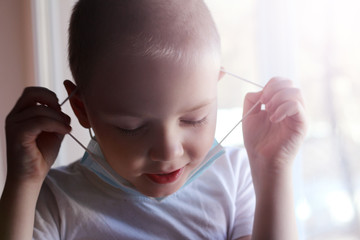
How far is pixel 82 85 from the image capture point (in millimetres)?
580

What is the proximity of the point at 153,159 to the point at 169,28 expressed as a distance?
0.16 metres

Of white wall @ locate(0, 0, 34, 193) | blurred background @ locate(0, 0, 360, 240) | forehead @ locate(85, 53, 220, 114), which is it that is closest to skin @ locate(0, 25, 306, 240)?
forehead @ locate(85, 53, 220, 114)

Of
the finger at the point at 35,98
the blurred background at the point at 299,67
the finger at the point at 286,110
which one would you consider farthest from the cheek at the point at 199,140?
the blurred background at the point at 299,67

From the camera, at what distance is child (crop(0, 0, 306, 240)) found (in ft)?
1.68

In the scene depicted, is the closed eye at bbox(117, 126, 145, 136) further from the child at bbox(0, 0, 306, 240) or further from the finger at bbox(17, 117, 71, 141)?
the finger at bbox(17, 117, 71, 141)

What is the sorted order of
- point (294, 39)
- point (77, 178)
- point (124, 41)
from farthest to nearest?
1. point (294, 39)
2. point (77, 178)
3. point (124, 41)

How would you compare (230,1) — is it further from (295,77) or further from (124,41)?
(124,41)

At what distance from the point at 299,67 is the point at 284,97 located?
0.37 metres

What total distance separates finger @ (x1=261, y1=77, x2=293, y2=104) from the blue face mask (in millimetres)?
111

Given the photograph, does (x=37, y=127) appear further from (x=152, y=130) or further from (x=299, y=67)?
(x=299, y=67)

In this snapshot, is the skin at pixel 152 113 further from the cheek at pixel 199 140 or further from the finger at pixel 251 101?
the finger at pixel 251 101

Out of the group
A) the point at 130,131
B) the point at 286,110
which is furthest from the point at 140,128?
the point at 286,110

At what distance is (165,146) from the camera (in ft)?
1.71

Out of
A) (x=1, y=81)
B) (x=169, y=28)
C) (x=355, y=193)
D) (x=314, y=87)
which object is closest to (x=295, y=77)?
(x=314, y=87)
